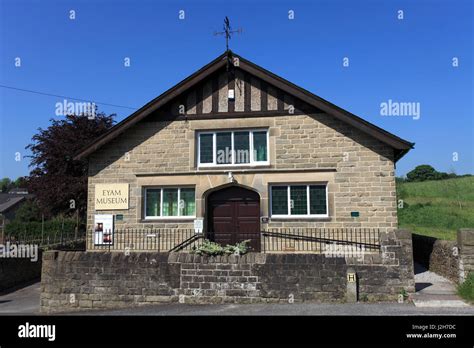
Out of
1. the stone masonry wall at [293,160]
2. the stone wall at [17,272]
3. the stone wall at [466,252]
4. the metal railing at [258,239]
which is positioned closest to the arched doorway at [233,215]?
the metal railing at [258,239]

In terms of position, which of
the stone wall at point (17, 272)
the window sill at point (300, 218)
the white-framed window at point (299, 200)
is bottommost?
the stone wall at point (17, 272)


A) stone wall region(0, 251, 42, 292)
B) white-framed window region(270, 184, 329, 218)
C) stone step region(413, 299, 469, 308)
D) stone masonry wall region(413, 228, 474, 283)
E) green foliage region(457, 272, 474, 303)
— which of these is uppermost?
white-framed window region(270, 184, 329, 218)

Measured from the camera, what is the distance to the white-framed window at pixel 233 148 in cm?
1386

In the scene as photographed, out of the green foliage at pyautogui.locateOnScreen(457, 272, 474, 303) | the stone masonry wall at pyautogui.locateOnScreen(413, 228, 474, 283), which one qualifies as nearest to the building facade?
the stone masonry wall at pyautogui.locateOnScreen(413, 228, 474, 283)

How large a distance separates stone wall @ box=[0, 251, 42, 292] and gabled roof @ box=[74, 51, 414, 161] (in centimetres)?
572

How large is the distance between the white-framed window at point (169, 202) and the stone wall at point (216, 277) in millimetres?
3859

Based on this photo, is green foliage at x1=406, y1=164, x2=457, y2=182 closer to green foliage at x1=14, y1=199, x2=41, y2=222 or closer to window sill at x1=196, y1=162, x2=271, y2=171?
green foliage at x1=14, y1=199, x2=41, y2=222

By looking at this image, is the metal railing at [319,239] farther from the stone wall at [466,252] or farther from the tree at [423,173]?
the tree at [423,173]

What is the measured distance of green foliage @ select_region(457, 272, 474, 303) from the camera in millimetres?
9082

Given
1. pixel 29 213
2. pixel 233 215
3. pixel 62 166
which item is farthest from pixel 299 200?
pixel 29 213

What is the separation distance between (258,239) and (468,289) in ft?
20.6

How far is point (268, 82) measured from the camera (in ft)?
44.4

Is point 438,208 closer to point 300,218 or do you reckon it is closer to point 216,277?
point 300,218

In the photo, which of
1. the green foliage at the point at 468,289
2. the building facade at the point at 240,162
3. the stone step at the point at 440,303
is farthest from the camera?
the building facade at the point at 240,162
